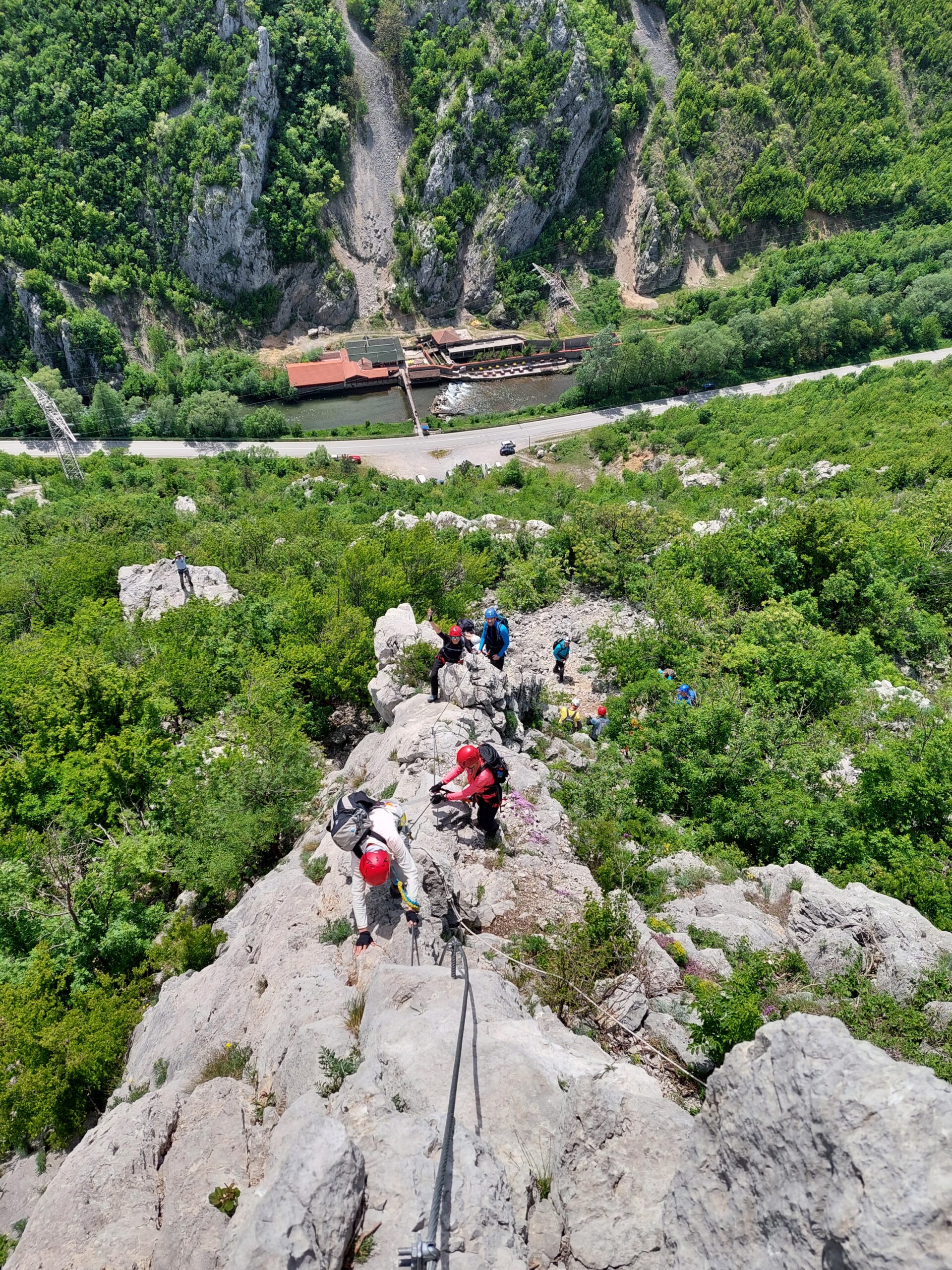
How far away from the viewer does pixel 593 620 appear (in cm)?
3000

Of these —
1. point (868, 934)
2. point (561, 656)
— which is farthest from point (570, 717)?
point (868, 934)

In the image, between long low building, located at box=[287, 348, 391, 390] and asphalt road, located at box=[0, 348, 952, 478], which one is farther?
long low building, located at box=[287, 348, 391, 390]

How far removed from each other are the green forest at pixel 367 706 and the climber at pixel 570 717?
1.28 meters

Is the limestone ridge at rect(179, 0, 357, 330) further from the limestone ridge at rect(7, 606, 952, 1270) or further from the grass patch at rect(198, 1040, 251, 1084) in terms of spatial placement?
the grass patch at rect(198, 1040, 251, 1084)

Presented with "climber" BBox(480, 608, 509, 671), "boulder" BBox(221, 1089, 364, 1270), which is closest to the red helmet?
"boulder" BBox(221, 1089, 364, 1270)

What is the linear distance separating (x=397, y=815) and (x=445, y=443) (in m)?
67.6

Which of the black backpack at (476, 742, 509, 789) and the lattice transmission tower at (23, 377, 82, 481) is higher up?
the lattice transmission tower at (23, 377, 82, 481)

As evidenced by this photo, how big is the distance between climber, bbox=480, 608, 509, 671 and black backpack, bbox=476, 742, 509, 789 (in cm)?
602

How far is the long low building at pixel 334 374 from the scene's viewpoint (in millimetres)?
84438

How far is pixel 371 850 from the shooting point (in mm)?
10648

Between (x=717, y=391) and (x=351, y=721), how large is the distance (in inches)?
2740

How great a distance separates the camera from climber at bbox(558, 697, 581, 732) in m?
22.7

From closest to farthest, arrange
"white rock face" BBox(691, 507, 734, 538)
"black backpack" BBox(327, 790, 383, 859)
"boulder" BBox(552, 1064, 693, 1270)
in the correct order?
1. "boulder" BBox(552, 1064, 693, 1270)
2. "black backpack" BBox(327, 790, 383, 859)
3. "white rock face" BBox(691, 507, 734, 538)

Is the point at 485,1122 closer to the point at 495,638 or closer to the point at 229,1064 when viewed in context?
the point at 229,1064
